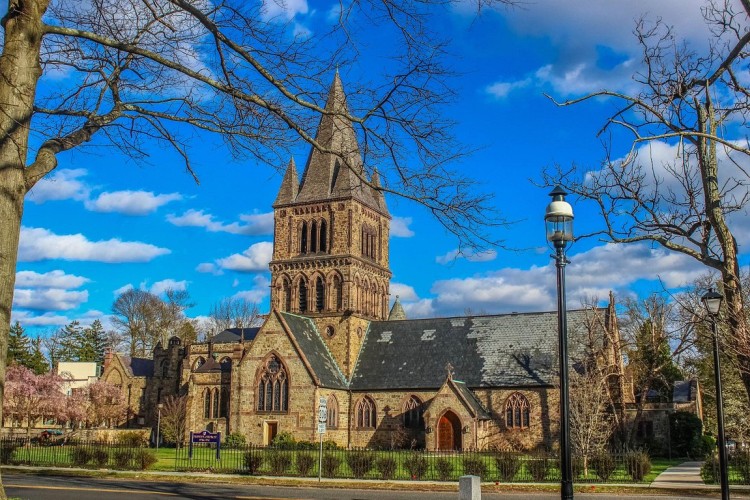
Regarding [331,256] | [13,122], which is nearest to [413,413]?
[331,256]

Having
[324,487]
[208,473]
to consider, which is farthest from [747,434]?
[208,473]

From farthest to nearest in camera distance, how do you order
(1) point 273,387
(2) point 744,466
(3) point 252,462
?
(1) point 273,387 < (3) point 252,462 < (2) point 744,466

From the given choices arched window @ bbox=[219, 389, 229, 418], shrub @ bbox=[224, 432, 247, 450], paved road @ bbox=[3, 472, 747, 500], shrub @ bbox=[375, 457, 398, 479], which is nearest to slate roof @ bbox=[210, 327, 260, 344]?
arched window @ bbox=[219, 389, 229, 418]

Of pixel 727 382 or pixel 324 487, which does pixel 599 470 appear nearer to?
pixel 324 487

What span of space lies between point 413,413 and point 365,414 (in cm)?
348

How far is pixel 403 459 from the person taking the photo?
30000 mm

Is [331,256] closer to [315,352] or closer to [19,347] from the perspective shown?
[315,352]

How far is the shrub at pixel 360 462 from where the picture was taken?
2688 cm

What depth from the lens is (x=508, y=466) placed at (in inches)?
1028

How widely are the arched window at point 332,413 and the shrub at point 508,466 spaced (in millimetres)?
24091

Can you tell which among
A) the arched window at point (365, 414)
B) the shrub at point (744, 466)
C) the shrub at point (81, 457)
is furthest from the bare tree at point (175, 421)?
the shrub at point (744, 466)

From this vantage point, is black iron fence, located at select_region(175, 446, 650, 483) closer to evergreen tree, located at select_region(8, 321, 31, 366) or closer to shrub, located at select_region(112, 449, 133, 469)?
shrub, located at select_region(112, 449, 133, 469)

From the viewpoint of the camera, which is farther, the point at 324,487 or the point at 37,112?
the point at 324,487

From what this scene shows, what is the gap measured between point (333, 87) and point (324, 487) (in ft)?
49.6
